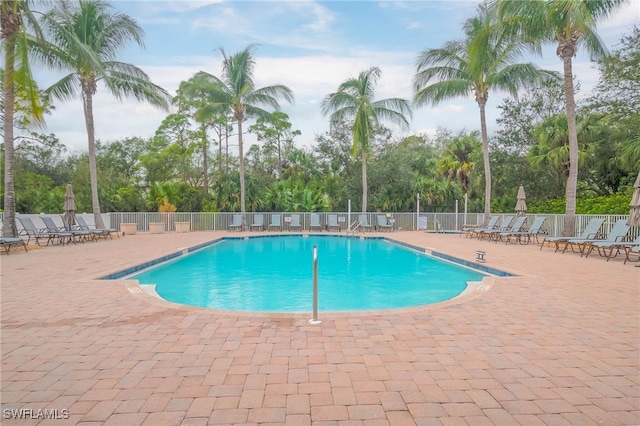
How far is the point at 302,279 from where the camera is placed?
832 centimetres

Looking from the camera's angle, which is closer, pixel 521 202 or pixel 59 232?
pixel 59 232

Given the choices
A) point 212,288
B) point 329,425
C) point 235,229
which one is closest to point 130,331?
point 329,425

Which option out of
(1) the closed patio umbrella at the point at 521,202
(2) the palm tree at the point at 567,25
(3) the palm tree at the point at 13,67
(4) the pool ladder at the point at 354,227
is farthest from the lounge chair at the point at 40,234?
(1) the closed patio umbrella at the point at 521,202

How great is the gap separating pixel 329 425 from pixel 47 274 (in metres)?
6.91

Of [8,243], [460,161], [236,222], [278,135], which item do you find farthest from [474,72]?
[8,243]

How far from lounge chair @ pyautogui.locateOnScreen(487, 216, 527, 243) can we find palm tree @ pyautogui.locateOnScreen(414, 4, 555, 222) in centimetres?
150

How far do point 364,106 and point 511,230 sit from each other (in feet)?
29.9

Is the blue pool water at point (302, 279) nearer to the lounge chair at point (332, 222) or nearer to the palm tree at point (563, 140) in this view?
the lounge chair at point (332, 222)

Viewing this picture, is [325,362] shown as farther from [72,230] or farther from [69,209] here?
[69,209]

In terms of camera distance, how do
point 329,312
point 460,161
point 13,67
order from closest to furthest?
point 329,312 < point 13,67 < point 460,161

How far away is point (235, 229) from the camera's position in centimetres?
1934

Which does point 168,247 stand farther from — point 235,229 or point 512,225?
point 512,225

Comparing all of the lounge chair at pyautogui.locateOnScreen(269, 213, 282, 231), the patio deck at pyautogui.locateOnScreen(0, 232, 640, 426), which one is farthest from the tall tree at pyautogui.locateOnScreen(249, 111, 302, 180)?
the patio deck at pyautogui.locateOnScreen(0, 232, 640, 426)

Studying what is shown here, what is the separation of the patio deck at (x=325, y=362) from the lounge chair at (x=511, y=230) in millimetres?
8497
